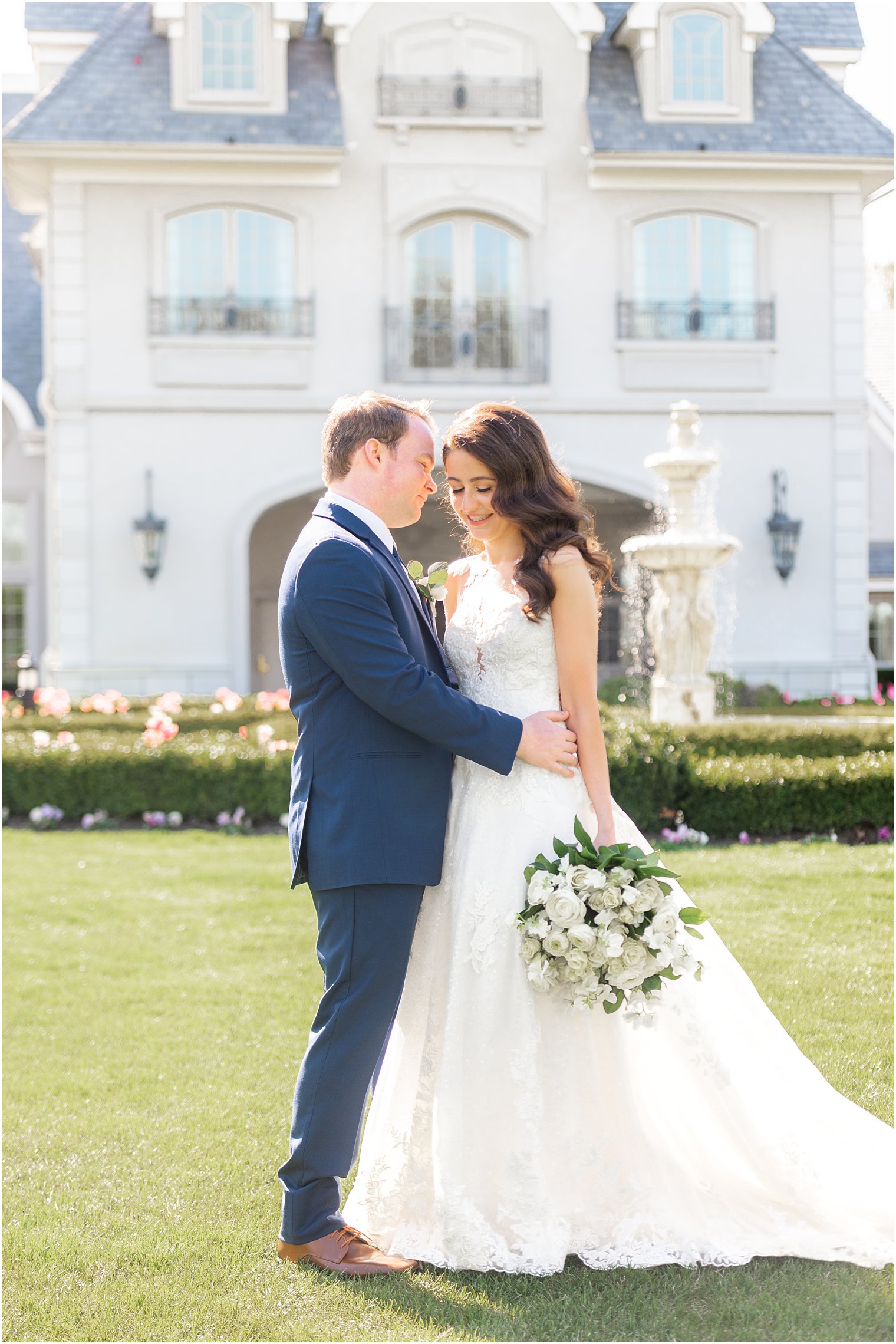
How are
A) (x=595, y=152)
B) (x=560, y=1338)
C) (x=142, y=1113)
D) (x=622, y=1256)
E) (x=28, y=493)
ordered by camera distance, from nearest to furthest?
(x=560, y=1338)
(x=622, y=1256)
(x=142, y=1113)
(x=595, y=152)
(x=28, y=493)

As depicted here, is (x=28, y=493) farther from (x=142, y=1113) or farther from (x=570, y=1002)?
(x=570, y=1002)

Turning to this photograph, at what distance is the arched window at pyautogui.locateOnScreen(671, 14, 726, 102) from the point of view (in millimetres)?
16734

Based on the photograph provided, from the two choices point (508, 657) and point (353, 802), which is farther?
point (508, 657)

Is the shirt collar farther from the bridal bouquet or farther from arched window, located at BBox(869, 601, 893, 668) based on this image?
arched window, located at BBox(869, 601, 893, 668)

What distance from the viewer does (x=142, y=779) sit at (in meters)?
9.78

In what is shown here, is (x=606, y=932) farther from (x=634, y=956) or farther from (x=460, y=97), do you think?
(x=460, y=97)

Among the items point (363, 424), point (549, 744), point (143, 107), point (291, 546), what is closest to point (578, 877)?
point (549, 744)

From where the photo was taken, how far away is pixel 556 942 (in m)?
2.94

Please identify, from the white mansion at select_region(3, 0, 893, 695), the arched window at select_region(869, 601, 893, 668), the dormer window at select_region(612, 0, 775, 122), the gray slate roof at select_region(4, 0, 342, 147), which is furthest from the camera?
the arched window at select_region(869, 601, 893, 668)

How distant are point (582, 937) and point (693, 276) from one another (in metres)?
15.4

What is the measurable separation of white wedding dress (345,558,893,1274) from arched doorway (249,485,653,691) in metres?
16.7

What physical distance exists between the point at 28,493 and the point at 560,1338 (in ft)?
63.7

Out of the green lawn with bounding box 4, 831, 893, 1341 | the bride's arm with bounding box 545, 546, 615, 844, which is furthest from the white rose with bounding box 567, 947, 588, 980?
the green lawn with bounding box 4, 831, 893, 1341

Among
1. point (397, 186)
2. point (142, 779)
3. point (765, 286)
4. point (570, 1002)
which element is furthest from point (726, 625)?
point (570, 1002)
